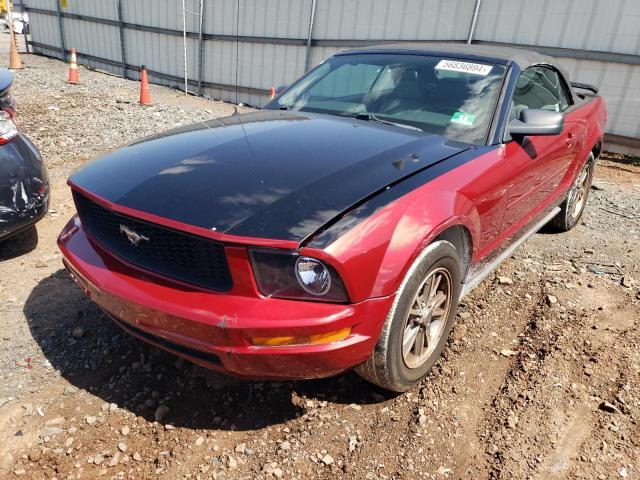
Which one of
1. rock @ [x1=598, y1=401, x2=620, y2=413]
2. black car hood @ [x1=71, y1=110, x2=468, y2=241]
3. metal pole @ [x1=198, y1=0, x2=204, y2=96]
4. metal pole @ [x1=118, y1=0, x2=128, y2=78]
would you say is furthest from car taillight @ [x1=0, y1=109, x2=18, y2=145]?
metal pole @ [x1=118, y1=0, x2=128, y2=78]

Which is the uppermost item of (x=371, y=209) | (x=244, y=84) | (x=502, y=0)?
(x=502, y=0)

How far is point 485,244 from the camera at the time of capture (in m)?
2.78

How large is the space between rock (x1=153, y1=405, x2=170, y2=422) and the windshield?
1.96 m

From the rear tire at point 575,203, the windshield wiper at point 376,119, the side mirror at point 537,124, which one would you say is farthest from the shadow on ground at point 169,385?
the rear tire at point 575,203

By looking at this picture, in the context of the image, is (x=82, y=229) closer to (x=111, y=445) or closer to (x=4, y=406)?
(x=4, y=406)

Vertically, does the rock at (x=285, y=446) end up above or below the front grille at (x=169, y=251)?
below

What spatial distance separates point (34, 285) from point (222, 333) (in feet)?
6.69

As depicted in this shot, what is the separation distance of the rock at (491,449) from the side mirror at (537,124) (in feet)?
5.53

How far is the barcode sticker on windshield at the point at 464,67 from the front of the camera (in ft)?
10.2

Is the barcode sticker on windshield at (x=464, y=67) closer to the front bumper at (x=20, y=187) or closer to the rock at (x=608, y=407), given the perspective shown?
the rock at (x=608, y=407)

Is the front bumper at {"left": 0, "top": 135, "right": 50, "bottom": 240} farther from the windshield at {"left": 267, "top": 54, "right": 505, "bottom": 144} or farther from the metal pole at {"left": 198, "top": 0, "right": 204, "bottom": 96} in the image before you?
the metal pole at {"left": 198, "top": 0, "right": 204, "bottom": 96}

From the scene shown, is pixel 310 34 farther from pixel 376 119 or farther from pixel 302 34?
pixel 376 119

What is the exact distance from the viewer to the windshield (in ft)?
9.53

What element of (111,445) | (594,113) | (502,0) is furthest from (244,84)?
(111,445)
